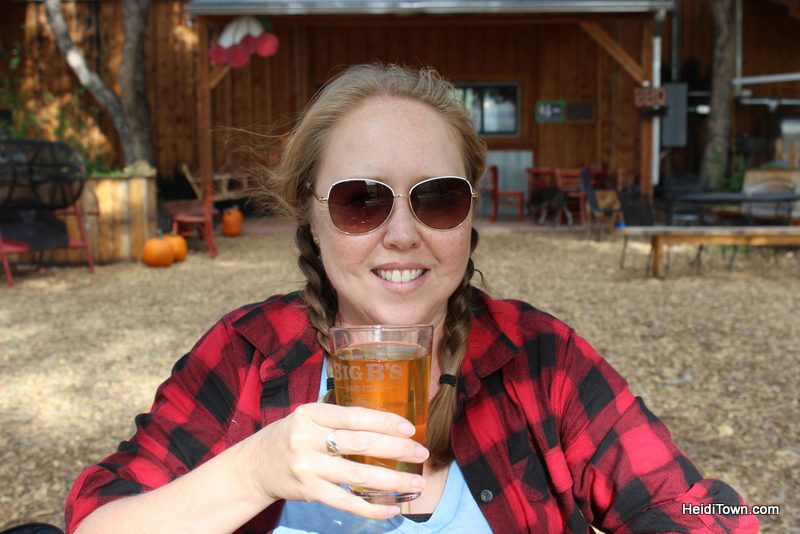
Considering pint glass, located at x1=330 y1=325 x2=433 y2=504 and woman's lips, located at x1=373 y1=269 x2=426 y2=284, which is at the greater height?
woman's lips, located at x1=373 y1=269 x2=426 y2=284

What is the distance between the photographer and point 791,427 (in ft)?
13.4

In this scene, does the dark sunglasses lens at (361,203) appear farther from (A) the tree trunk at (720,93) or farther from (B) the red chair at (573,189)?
(A) the tree trunk at (720,93)

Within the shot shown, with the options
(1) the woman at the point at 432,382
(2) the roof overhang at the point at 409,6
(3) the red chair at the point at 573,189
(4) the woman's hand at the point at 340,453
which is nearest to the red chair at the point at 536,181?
(3) the red chair at the point at 573,189

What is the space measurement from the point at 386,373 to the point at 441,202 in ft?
1.69

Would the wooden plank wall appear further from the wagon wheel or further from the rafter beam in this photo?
the wagon wheel

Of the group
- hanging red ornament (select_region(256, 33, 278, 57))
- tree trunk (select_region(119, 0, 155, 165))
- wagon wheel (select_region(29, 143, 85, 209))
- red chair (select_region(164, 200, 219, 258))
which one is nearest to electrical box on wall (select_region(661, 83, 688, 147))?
hanging red ornament (select_region(256, 33, 278, 57))

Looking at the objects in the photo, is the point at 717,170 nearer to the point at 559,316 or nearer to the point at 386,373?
the point at 559,316

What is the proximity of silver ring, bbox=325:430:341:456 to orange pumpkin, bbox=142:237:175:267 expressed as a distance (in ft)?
29.1

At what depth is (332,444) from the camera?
1.01 m

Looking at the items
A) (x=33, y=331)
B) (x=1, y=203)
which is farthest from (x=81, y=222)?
(x=33, y=331)

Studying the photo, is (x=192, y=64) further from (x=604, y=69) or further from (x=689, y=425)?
(x=689, y=425)

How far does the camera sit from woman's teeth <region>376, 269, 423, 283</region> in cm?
151

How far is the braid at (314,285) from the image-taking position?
1670 millimetres

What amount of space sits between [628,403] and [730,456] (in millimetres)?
2543
